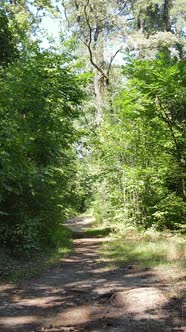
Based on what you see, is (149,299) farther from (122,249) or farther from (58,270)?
(122,249)

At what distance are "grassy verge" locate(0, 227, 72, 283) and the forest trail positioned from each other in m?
0.45

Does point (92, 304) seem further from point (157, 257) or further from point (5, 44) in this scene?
point (5, 44)

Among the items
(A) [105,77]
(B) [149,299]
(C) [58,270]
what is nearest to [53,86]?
(C) [58,270]

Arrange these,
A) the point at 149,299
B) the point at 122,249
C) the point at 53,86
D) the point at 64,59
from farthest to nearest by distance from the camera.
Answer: the point at 64,59 < the point at 53,86 < the point at 122,249 < the point at 149,299

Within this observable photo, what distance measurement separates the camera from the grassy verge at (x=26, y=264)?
888cm

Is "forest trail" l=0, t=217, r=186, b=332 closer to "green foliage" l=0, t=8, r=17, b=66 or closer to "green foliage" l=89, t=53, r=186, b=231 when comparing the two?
"green foliage" l=89, t=53, r=186, b=231

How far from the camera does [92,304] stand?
6332mm

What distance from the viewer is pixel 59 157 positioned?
14914mm

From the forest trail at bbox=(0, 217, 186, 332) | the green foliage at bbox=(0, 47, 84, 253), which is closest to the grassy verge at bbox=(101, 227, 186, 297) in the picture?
the forest trail at bbox=(0, 217, 186, 332)

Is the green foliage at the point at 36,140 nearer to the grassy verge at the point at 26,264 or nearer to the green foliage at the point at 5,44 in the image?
the grassy verge at the point at 26,264

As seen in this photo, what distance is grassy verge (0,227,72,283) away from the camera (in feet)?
29.1

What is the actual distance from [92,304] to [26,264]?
4501mm

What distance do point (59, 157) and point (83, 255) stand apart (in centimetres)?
404

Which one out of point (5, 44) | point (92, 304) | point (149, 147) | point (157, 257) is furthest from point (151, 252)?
point (5, 44)
